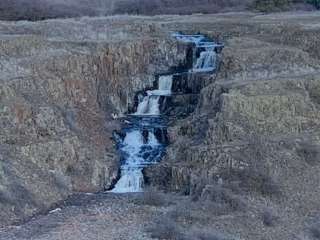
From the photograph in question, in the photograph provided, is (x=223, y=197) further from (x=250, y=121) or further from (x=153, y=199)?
(x=250, y=121)

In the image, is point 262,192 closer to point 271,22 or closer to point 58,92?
point 58,92

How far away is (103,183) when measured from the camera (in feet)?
117

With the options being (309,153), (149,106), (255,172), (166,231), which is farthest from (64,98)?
(166,231)

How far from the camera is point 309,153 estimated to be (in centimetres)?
3409

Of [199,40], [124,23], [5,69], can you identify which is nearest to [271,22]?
[199,40]

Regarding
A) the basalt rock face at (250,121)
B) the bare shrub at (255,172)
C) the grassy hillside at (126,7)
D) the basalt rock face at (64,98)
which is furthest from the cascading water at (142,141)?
the grassy hillside at (126,7)

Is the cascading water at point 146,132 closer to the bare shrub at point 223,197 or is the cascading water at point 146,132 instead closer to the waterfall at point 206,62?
the waterfall at point 206,62

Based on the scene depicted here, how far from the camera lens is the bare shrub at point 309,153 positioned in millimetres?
33969

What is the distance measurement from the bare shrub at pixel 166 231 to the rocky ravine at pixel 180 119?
127 centimetres

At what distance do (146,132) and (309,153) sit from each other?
835 cm

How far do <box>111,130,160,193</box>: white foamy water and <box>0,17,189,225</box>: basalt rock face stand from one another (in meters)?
0.47

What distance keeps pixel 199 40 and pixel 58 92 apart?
35.2 ft

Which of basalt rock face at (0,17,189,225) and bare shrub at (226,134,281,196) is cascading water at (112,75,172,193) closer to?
basalt rock face at (0,17,189,225)

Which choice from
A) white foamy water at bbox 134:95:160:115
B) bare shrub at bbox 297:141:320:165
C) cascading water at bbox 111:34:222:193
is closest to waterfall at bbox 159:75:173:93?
cascading water at bbox 111:34:222:193
